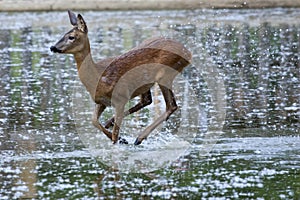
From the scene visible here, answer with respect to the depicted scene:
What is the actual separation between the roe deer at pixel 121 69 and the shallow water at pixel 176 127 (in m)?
0.48

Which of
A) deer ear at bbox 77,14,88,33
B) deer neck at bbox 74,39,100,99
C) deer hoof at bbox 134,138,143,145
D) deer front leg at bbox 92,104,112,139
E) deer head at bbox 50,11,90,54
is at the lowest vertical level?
deer hoof at bbox 134,138,143,145

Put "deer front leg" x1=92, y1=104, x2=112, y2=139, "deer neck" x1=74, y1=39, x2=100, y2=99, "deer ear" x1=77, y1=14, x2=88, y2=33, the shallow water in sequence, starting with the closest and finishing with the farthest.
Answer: the shallow water
"deer ear" x1=77, y1=14, x2=88, y2=33
"deer neck" x1=74, y1=39, x2=100, y2=99
"deer front leg" x1=92, y1=104, x2=112, y2=139

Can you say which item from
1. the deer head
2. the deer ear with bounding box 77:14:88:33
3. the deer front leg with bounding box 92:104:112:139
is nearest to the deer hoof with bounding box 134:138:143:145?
the deer front leg with bounding box 92:104:112:139

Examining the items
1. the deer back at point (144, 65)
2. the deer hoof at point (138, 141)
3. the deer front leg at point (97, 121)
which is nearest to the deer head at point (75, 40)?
the deer back at point (144, 65)

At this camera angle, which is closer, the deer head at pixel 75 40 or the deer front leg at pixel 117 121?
the deer head at pixel 75 40

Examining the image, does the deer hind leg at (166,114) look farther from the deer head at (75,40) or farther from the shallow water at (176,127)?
the deer head at (75,40)

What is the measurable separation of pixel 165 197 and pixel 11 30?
1348 centimetres

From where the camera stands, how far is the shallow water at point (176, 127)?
26.7ft

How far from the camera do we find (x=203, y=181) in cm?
818

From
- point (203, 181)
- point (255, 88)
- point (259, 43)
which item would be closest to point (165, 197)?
point (203, 181)

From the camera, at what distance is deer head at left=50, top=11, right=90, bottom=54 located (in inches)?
371

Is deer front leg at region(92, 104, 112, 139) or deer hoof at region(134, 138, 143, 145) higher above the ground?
deer front leg at region(92, 104, 112, 139)

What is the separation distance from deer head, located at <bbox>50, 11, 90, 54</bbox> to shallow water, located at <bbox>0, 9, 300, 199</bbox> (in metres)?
1.01

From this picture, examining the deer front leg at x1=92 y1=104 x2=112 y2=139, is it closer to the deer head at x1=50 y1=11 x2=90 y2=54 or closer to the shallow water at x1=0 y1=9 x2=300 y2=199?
the shallow water at x1=0 y1=9 x2=300 y2=199
